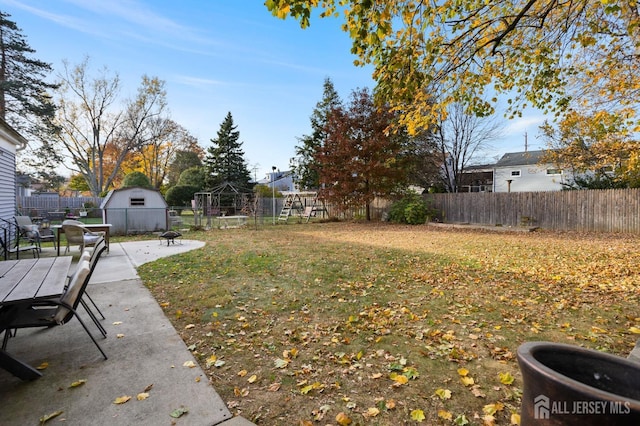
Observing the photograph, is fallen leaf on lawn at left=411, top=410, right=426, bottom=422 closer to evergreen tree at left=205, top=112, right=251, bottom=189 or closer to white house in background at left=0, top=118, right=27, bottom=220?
white house in background at left=0, top=118, right=27, bottom=220

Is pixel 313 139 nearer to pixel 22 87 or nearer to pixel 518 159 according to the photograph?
pixel 518 159

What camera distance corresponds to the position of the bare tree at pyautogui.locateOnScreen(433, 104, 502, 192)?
1936cm

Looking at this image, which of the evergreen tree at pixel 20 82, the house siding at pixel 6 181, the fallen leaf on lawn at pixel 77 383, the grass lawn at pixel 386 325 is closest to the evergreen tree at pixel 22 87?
the evergreen tree at pixel 20 82

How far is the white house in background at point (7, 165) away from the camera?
871cm

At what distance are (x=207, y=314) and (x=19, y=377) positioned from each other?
1771 millimetres

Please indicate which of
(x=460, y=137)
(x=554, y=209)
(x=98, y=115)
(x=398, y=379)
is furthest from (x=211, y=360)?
(x=98, y=115)


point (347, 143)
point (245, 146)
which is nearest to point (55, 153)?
point (245, 146)

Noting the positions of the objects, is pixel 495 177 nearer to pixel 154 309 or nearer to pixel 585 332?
pixel 585 332

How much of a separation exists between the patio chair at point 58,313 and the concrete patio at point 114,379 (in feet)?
0.92

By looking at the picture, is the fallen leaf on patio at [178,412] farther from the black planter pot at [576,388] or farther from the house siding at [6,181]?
the house siding at [6,181]

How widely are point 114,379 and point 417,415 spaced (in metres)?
2.36

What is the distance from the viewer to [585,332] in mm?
3225

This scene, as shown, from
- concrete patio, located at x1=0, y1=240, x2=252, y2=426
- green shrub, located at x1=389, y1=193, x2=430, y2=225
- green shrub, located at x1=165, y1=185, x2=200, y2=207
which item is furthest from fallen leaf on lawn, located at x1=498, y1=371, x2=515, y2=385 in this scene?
green shrub, located at x1=165, y1=185, x2=200, y2=207

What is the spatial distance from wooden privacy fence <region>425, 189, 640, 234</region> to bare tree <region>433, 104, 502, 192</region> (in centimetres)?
470
